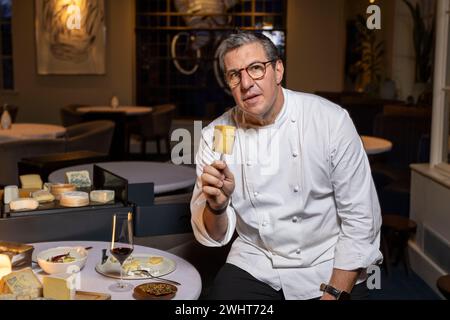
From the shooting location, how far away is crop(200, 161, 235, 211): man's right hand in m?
1.58

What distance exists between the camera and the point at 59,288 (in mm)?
1428

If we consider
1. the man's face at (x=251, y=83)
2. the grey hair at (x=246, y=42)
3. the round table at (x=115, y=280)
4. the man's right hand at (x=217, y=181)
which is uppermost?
the grey hair at (x=246, y=42)

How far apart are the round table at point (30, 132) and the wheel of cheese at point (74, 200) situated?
9.74 feet

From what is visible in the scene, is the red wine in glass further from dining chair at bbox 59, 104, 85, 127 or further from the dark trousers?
dining chair at bbox 59, 104, 85, 127

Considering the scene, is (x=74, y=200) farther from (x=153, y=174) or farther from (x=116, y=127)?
(x=116, y=127)

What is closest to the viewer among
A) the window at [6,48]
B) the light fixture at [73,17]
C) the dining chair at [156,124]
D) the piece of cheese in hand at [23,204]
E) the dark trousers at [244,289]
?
the dark trousers at [244,289]

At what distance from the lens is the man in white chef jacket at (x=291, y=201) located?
1.83m

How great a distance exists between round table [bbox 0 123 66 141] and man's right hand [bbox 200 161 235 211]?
3.63 m

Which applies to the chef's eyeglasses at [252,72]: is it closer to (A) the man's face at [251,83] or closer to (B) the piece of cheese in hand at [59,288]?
(A) the man's face at [251,83]

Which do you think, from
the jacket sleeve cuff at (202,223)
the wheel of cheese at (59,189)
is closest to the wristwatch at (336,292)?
the jacket sleeve cuff at (202,223)

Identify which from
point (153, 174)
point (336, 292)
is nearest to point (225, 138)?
point (336, 292)

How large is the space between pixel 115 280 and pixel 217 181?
1.27 ft

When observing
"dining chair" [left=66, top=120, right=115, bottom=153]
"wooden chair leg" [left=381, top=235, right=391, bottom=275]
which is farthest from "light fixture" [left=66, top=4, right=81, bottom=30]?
"wooden chair leg" [left=381, top=235, right=391, bottom=275]
